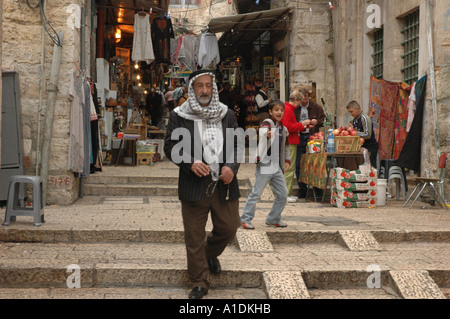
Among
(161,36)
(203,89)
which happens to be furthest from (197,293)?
(161,36)

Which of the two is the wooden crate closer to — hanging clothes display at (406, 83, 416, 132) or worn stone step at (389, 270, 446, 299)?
hanging clothes display at (406, 83, 416, 132)

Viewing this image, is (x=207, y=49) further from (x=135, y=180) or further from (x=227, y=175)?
(x=227, y=175)

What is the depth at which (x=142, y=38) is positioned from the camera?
49.6ft

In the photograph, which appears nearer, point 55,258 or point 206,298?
point 206,298

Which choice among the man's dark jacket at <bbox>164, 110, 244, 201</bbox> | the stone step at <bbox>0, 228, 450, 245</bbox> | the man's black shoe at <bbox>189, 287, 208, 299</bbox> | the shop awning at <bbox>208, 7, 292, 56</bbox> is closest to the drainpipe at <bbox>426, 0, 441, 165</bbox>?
the stone step at <bbox>0, 228, 450, 245</bbox>

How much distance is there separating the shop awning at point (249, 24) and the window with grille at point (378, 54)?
3125mm

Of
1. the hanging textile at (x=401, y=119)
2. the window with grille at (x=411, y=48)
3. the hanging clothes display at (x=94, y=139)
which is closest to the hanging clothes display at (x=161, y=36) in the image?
the hanging clothes display at (x=94, y=139)

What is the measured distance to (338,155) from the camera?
922 cm

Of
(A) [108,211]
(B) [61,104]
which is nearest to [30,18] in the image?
(B) [61,104]

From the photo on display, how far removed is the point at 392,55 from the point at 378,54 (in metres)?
1.36

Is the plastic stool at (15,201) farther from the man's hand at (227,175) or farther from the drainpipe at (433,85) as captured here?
the drainpipe at (433,85)

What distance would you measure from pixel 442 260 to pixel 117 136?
9.27m

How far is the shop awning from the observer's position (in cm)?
1529
